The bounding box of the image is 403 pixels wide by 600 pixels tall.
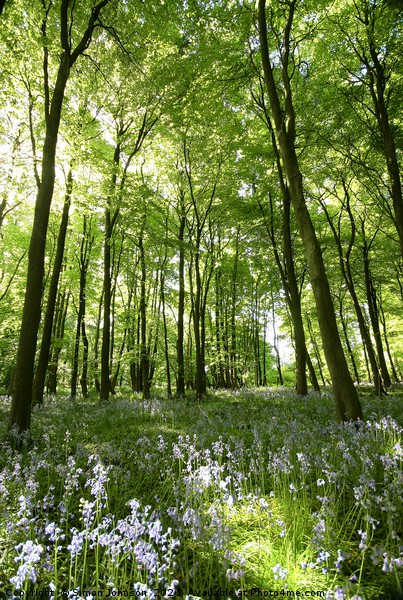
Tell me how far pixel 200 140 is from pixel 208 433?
45.1 feet

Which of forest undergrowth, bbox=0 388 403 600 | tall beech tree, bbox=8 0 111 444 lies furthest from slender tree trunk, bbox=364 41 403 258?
tall beech tree, bbox=8 0 111 444

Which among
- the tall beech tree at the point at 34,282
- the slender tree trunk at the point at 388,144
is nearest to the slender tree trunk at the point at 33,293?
the tall beech tree at the point at 34,282

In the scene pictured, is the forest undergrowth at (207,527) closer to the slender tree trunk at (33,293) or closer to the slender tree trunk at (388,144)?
the slender tree trunk at (33,293)

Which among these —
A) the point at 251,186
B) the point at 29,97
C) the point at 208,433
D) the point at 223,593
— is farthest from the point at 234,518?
the point at 251,186

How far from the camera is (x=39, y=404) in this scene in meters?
11.6

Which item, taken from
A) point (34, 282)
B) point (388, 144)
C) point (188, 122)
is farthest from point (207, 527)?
point (188, 122)

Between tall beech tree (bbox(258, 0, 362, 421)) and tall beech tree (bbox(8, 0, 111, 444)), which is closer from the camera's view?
tall beech tree (bbox(258, 0, 362, 421))

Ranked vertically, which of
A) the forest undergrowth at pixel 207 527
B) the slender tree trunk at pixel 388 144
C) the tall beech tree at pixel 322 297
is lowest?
the forest undergrowth at pixel 207 527

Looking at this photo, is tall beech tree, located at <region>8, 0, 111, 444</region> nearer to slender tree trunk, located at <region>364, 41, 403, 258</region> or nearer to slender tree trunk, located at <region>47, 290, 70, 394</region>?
slender tree trunk, located at <region>364, 41, 403, 258</region>

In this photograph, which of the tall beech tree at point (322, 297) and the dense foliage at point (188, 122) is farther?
the dense foliage at point (188, 122)

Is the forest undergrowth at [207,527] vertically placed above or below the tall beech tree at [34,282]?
below

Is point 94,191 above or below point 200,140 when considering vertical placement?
below

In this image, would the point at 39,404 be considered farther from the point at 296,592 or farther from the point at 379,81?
the point at 379,81

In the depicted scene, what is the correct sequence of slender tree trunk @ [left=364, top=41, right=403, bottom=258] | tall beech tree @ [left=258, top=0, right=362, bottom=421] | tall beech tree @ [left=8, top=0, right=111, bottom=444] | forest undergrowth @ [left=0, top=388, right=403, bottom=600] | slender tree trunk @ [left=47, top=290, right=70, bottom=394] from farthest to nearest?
slender tree trunk @ [left=47, top=290, right=70, bottom=394] → slender tree trunk @ [left=364, top=41, right=403, bottom=258] → tall beech tree @ [left=8, top=0, right=111, bottom=444] → tall beech tree @ [left=258, top=0, right=362, bottom=421] → forest undergrowth @ [left=0, top=388, right=403, bottom=600]
